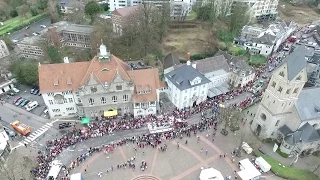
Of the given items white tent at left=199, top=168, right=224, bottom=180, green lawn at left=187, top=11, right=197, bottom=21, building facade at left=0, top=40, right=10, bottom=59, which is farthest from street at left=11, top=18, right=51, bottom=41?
white tent at left=199, top=168, right=224, bottom=180

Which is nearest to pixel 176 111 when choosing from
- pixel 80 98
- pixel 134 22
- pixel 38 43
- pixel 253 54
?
pixel 80 98

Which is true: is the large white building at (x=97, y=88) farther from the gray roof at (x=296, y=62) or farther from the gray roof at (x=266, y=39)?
the gray roof at (x=266, y=39)

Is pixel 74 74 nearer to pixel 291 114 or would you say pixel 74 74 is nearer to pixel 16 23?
pixel 291 114

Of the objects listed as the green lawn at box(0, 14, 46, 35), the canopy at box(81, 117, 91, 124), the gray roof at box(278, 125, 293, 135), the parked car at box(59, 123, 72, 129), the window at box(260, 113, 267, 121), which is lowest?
the parked car at box(59, 123, 72, 129)

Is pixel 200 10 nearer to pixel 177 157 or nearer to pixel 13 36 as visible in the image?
pixel 177 157

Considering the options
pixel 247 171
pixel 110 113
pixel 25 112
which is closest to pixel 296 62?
pixel 247 171

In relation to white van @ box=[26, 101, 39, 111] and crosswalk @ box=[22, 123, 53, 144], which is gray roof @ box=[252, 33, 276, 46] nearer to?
crosswalk @ box=[22, 123, 53, 144]
